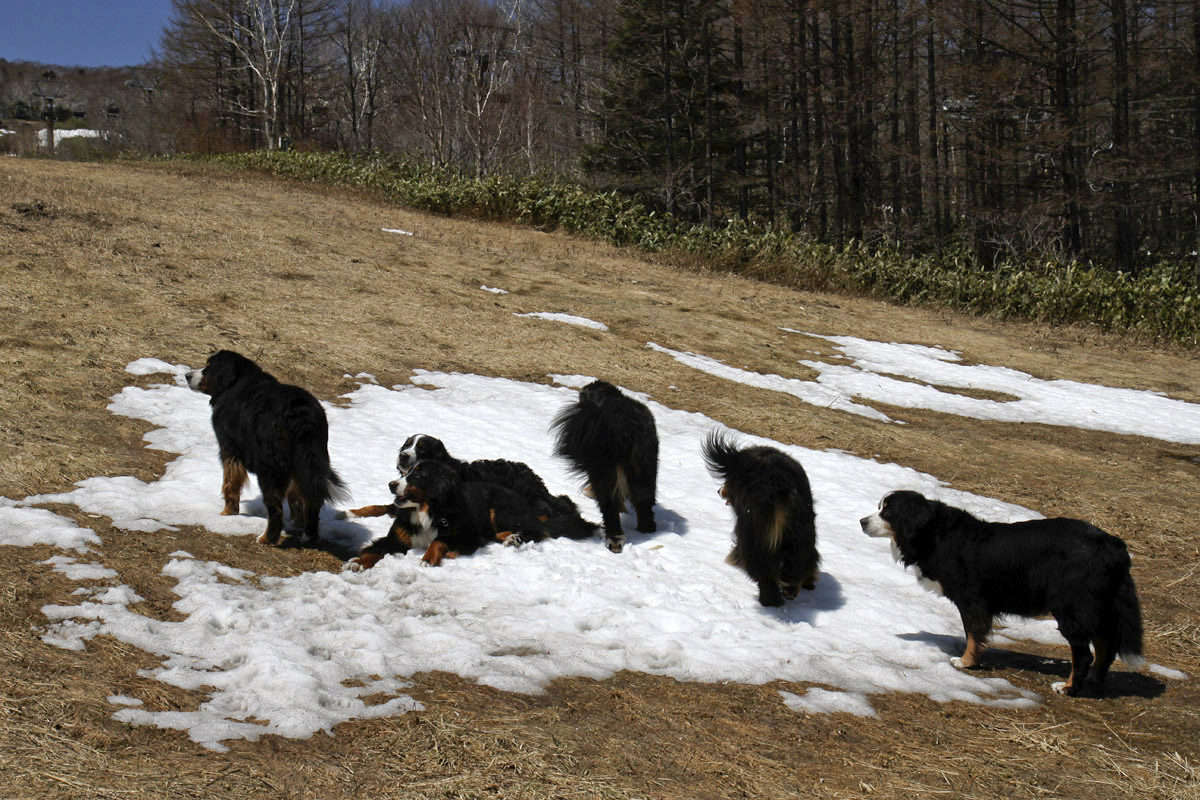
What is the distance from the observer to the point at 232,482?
6.91 metres

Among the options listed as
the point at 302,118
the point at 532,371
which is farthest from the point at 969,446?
the point at 302,118

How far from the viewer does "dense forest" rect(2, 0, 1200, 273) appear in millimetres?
27500

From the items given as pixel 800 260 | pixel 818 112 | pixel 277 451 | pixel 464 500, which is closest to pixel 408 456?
pixel 464 500

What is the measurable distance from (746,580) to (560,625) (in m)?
1.70

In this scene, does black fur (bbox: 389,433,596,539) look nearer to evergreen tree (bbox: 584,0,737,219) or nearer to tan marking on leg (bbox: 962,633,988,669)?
tan marking on leg (bbox: 962,633,988,669)

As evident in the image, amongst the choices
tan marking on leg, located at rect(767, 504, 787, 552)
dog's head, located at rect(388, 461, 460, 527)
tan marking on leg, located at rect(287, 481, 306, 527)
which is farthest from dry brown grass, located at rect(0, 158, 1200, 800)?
tan marking on leg, located at rect(767, 504, 787, 552)

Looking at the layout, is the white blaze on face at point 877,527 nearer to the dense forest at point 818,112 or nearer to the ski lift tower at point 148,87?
the dense forest at point 818,112

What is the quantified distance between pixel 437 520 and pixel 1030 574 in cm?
384

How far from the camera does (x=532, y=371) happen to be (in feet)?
41.4

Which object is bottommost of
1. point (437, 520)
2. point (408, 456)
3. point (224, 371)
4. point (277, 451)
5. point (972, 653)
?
point (972, 653)

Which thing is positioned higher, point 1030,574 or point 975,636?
point 1030,574

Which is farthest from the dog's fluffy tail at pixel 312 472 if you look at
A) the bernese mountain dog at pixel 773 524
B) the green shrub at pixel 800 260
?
the green shrub at pixel 800 260

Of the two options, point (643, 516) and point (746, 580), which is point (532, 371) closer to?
point (643, 516)

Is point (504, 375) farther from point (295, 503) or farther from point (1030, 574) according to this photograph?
point (1030, 574)
